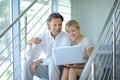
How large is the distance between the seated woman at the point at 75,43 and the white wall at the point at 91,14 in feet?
8.23

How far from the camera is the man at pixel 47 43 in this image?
2051 millimetres

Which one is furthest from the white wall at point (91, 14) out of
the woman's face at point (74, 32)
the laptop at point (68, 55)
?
the laptop at point (68, 55)

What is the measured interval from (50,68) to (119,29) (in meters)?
0.86

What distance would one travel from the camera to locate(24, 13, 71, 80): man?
205 cm

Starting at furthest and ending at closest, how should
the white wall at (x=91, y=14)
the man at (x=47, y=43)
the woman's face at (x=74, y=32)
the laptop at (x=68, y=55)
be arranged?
the white wall at (x=91, y=14)
the woman's face at (x=74, y=32)
the man at (x=47, y=43)
the laptop at (x=68, y=55)

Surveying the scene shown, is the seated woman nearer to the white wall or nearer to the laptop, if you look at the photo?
the laptop

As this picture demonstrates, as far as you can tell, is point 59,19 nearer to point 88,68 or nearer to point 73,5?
point 88,68

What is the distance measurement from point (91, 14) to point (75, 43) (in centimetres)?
263

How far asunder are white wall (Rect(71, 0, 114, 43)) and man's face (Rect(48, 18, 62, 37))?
252 centimetres

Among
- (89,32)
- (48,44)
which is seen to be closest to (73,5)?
(89,32)

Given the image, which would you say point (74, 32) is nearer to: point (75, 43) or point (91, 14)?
point (75, 43)

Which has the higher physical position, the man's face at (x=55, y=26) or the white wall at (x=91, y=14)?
the white wall at (x=91, y=14)

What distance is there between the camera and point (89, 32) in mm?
4746

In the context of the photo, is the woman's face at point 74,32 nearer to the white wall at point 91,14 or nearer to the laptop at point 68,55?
the laptop at point 68,55
